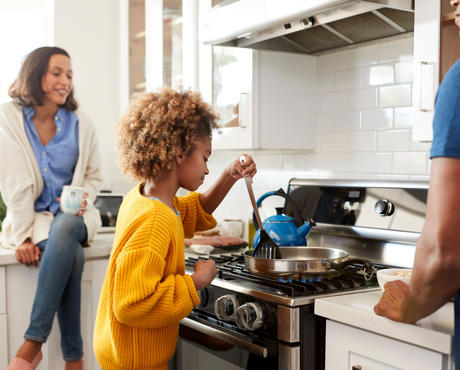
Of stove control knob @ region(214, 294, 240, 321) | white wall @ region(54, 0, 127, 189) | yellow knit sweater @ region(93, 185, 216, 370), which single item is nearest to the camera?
yellow knit sweater @ region(93, 185, 216, 370)

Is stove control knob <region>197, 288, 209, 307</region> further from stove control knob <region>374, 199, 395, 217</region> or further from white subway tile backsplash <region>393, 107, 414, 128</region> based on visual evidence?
white subway tile backsplash <region>393, 107, 414, 128</region>

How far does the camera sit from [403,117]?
1.92 m

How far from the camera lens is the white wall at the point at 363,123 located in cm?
192

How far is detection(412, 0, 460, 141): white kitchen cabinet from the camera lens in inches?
56.6

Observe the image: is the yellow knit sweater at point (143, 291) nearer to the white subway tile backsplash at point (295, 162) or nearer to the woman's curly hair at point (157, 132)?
the woman's curly hair at point (157, 132)

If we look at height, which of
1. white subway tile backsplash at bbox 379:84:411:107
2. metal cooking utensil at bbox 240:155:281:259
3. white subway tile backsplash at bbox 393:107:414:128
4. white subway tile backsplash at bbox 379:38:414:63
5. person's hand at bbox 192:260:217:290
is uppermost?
white subway tile backsplash at bbox 379:38:414:63

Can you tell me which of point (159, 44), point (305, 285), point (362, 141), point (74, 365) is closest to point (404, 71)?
point (362, 141)

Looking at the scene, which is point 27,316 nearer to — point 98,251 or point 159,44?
point 98,251

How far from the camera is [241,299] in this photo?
1517 millimetres

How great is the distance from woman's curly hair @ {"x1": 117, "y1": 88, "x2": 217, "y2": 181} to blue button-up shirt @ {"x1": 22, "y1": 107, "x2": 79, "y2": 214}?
3.81 feet

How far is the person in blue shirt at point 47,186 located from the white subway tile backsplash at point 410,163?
1384 mm

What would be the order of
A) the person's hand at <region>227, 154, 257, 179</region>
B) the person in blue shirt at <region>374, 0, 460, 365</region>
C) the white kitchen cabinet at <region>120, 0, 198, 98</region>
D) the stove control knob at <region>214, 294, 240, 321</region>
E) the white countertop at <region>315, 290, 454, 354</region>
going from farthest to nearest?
the white kitchen cabinet at <region>120, 0, 198, 98</region>, the person's hand at <region>227, 154, 257, 179</region>, the stove control knob at <region>214, 294, 240, 321</region>, the white countertop at <region>315, 290, 454, 354</region>, the person in blue shirt at <region>374, 0, 460, 365</region>

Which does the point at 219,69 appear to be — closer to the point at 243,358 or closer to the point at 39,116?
the point at 39,116

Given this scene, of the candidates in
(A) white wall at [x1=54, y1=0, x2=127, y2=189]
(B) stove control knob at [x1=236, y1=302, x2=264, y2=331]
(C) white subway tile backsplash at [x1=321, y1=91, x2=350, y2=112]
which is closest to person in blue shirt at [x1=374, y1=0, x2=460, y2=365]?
(B) stove control knob at [x1=236, y1=302, x2=264, y2=331]
